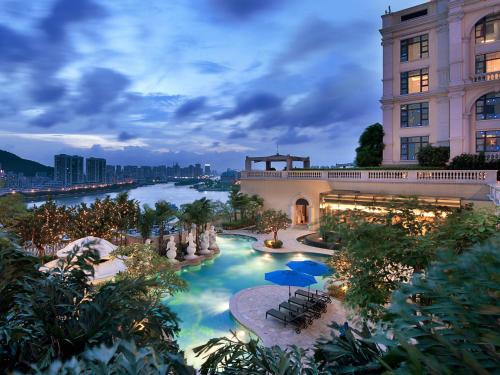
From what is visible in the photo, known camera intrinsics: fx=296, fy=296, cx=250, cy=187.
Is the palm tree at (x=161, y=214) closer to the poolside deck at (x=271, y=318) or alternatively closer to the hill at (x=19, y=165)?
the poolside deck at (x=271, y=318)

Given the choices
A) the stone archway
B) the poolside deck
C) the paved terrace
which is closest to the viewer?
the poolside deck

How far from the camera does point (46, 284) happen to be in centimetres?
373

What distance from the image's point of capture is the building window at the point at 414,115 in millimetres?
26359

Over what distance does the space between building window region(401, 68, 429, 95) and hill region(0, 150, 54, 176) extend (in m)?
73.4

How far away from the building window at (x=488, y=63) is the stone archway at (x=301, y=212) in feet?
57.7

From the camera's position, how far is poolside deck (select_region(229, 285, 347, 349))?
9.08 m

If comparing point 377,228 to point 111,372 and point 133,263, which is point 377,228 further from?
point 133,263

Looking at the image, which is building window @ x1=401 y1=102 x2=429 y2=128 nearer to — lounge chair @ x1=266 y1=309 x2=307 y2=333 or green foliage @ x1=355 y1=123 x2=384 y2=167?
green foliage @ x1=355 y1=123 x2=384 y2=167

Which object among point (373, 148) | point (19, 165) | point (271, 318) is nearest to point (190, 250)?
point (271, 318)

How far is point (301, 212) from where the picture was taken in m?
28.1

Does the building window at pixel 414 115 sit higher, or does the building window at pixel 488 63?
the building window at pixel 488 63

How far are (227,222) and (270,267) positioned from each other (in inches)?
453

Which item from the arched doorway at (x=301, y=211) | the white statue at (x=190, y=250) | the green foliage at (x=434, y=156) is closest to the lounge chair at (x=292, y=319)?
the white statue at (x=190, y=250)

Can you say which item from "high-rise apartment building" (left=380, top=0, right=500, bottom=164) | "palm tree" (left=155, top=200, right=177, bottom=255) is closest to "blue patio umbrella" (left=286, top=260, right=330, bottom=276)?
"palm tree" (left=155, top=200, right=177, bottom=255)
